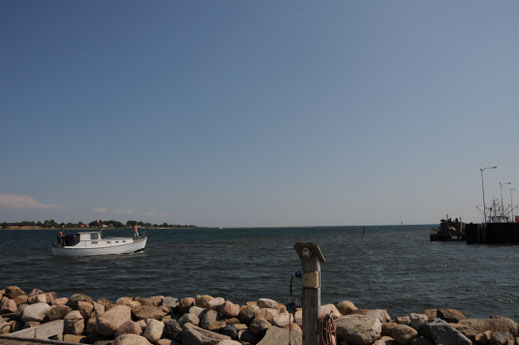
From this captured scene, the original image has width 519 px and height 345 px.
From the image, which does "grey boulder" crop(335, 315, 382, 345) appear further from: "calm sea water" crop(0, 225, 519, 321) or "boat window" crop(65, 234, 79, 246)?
"boat window" crop(65, 234, 79, 246)

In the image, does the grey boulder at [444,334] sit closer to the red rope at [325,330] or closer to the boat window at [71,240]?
the red rope at [325,330]

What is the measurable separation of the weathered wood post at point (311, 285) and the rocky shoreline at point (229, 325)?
1796 millimetres

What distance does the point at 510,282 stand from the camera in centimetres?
2019

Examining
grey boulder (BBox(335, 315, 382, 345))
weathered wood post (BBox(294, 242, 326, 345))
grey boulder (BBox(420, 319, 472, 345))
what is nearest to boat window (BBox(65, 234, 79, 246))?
grey boulder (BBox(335, 315, 382, 345))

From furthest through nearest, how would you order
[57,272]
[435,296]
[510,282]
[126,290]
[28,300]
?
1. [57,272]
2. [510,282]
3. [126,290]
4. [435,296]
5. [28,300]

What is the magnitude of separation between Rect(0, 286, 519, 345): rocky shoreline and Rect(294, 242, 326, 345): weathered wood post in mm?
1796

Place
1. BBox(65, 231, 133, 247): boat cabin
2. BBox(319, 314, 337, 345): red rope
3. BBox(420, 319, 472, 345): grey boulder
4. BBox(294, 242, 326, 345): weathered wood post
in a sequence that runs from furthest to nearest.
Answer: BBox(65, 231, 133, 247): boat cabin, BBox(420, 319, 472, 345): grey boulder, BBox(319, 314, 337, 345): red rope, BBox(294, 242, 326, 345): weathered wood post

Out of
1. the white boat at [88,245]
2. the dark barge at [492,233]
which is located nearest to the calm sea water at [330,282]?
the white boat at [88,245]

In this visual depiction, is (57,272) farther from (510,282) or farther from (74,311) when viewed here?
(510,282)

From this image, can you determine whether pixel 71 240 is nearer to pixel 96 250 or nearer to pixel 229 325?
pixel 96 250

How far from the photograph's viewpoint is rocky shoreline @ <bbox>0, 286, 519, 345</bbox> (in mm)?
8281

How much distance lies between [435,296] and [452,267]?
40.6 feet

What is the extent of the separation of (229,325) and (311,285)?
457cm

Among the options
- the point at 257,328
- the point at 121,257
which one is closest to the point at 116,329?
the point at 257,328
